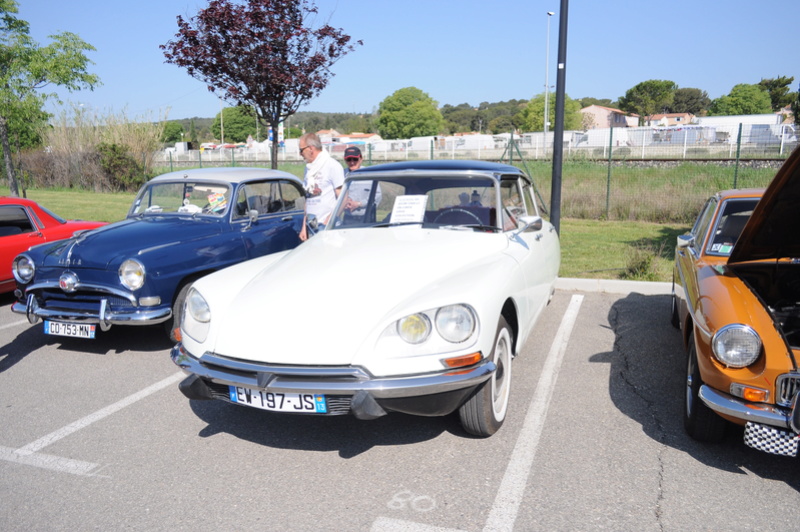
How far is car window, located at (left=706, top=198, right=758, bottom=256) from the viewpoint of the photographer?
4972 millimetres

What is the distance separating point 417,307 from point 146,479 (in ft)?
5.69

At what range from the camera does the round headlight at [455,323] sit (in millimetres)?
3178

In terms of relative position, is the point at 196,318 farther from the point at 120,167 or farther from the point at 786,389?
the point at 120,167

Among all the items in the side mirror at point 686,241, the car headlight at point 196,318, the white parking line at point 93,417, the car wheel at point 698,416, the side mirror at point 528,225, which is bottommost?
the white parking line at point 93,417

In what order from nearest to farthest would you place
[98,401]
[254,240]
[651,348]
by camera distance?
1. [98,401]
2. [651,348]
3. [254,240]

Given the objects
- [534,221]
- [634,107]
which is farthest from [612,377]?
[634,107]

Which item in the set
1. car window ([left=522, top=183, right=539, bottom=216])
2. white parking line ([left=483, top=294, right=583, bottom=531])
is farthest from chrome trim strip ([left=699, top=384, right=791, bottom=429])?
car window ([left=522, top=183, right=539, bottom=216])

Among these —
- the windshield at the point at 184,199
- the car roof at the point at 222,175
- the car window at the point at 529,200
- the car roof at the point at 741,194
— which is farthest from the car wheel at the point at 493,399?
the car roof at the point at 222,175

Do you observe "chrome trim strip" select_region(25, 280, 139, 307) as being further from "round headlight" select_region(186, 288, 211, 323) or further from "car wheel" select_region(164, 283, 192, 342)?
"round headlight" select_region(186, 288, 211, 323)

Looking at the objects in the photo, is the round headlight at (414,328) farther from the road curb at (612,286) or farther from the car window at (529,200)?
the road curb at (612,286)

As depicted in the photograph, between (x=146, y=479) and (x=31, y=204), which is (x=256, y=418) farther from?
(x=31, y=204)

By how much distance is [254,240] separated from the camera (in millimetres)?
6570

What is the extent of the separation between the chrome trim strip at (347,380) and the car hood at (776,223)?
72.6 inches

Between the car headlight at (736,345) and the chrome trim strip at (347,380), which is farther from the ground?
the car headlight at (736,345)
